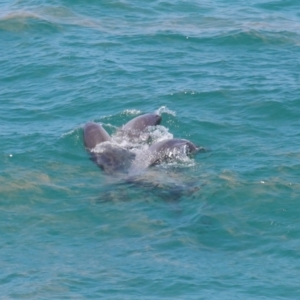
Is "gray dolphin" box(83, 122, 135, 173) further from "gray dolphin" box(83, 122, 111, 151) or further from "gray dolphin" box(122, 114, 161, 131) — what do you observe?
"gray dolphin" box(122, 114, 161, 131)

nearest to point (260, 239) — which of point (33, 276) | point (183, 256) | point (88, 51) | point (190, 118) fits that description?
point (183, 256)

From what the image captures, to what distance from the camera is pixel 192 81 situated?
21844 mm

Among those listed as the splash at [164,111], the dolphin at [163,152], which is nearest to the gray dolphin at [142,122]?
the splash at [164,111]

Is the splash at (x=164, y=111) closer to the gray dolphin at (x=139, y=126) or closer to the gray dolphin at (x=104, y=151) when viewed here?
the gray dolphin at (x=139, y=126)

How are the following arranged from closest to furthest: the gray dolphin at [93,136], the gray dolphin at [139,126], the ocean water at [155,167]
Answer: the ocean water at [155,167] < the gray dolphin at [93,136] < the gray dolphin at [139,126]

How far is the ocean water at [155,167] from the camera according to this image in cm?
1345

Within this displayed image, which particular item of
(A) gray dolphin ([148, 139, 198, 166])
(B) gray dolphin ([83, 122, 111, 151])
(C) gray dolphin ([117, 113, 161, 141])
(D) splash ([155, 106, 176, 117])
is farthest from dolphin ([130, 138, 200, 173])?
(D) splash ([155, 106, 176, 117])

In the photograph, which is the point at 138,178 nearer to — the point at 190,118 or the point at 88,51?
the point at 190,118

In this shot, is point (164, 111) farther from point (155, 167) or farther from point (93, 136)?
point (155, 167)

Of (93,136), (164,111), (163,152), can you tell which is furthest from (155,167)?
(164,111)

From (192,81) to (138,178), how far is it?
228 inches

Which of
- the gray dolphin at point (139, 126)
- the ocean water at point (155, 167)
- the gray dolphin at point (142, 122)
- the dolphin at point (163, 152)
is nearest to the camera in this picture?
the ocean water at point (155, 167)

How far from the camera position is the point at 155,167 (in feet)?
56.4

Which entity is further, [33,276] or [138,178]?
[138,178]
